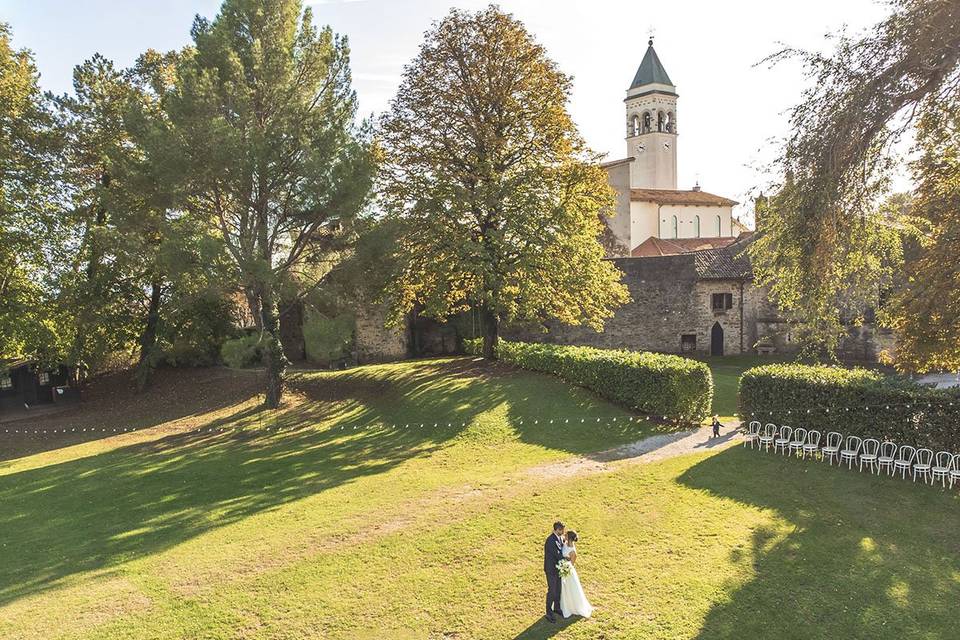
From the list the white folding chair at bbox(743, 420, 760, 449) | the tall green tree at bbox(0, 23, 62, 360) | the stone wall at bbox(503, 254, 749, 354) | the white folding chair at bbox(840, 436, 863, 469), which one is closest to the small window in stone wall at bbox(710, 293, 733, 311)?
the stone wall at bbox(503, 254, 749, 354)

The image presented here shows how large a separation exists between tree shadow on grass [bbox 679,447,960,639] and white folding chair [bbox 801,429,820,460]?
0.67m

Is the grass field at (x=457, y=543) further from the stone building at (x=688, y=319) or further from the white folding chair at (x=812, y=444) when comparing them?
the stone building at (x=688, y=319)

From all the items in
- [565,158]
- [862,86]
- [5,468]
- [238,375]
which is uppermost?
[565,158]

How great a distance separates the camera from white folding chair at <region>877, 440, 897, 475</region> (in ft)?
38.0

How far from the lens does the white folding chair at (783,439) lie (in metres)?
13.2

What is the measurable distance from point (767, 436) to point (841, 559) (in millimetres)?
5560

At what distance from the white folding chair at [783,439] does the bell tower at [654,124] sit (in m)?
60.6

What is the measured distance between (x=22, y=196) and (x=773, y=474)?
27.5m

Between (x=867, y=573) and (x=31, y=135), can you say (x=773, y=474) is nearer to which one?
(x=867, y=573)

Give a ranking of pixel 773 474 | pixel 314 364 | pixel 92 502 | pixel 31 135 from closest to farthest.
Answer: pixel 773 474, pixel 92 502, pixel 31 135, pixel 314 364

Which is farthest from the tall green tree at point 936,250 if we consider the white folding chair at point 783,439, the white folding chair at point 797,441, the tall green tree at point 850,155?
the white folding chair at point 783,439

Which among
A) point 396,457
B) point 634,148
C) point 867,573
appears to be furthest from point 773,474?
point 634,148

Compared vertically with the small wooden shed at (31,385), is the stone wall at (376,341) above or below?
above

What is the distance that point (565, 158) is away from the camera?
76.4 feet
